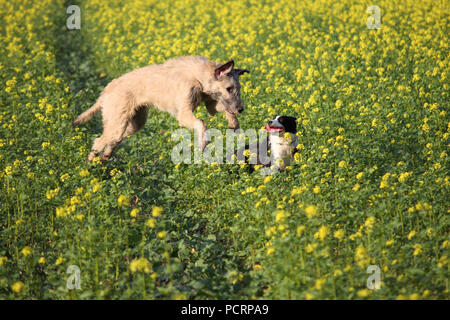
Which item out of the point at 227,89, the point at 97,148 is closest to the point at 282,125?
the point at 227,89

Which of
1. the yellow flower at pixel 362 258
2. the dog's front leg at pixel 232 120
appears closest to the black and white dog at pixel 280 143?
the dog's front leg at pixel 232 120

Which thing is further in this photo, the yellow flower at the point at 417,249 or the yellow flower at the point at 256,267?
the yellow flower at the point at 256,267

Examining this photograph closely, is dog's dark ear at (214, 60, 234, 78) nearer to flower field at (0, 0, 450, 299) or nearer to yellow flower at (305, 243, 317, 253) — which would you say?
flower field at (0, 0, 450, 299)

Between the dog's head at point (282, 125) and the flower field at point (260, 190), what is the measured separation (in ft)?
0.55

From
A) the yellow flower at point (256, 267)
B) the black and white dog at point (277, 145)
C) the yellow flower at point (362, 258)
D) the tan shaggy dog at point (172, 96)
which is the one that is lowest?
the yellow flower at point (256, 267)

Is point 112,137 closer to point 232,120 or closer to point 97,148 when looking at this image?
point 97,148

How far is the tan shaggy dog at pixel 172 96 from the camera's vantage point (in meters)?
6.44

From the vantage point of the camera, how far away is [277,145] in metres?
6.45

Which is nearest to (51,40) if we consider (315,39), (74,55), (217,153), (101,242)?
(74,55)

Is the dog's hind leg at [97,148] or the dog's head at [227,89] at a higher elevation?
the dog's head at [227,89]

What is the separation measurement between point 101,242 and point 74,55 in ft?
35.1

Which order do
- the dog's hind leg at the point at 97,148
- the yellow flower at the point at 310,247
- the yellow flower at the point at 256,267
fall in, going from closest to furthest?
the yellow flower at the point at 310,247 → the yellow flower at the point at 256,267 → the dog's hind leg at the point at 97,148

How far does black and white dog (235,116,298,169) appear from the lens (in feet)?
21.0

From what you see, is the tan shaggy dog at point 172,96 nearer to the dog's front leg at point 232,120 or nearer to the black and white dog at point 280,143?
the dog's front leg at point 232,120
